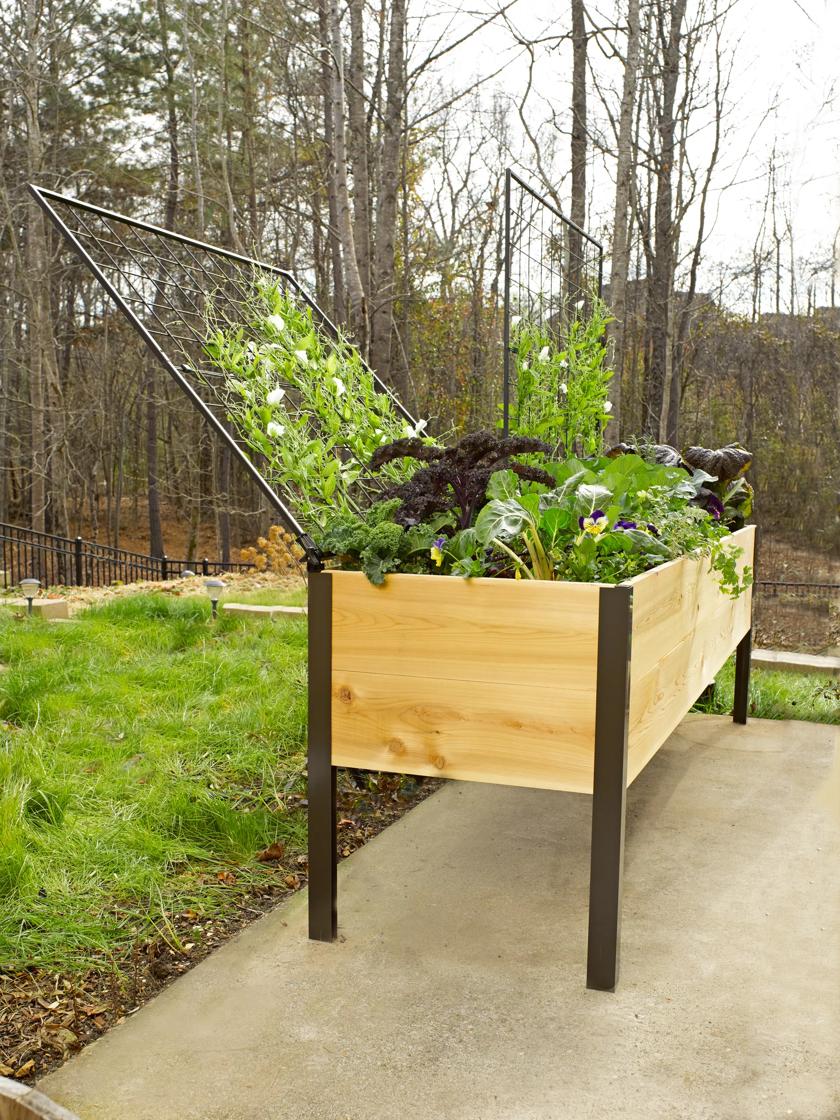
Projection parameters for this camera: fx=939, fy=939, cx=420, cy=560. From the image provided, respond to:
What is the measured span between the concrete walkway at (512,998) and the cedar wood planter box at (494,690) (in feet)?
0.53

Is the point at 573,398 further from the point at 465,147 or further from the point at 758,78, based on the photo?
the point at 465,147

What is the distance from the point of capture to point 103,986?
6.31 feet

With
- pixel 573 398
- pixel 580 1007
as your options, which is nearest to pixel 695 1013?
pixel 580 1007

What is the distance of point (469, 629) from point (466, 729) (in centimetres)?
A: 21

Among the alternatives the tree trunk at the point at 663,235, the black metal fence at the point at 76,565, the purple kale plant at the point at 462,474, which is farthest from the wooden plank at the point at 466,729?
the black metal fence at the point at 76,565

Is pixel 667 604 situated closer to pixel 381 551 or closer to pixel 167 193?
pixel 381 551

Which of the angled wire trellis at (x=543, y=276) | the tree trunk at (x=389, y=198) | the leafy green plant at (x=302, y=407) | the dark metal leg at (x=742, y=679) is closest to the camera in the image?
the leafy green plant at (x=302, y=407)

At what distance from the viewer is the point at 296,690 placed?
382cm

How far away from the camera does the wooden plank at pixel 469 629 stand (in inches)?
72.2

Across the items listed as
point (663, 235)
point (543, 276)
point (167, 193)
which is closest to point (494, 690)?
point (543, 276)

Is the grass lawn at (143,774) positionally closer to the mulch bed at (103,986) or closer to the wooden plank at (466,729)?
the mulch bed at (103,986)

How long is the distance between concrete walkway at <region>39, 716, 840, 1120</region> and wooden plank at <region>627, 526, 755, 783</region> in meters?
0.44

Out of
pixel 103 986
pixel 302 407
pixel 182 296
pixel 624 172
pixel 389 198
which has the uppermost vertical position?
pixel 624 172

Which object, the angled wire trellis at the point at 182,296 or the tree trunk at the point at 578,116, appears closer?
the angled wire trellis at the point at 182,296
